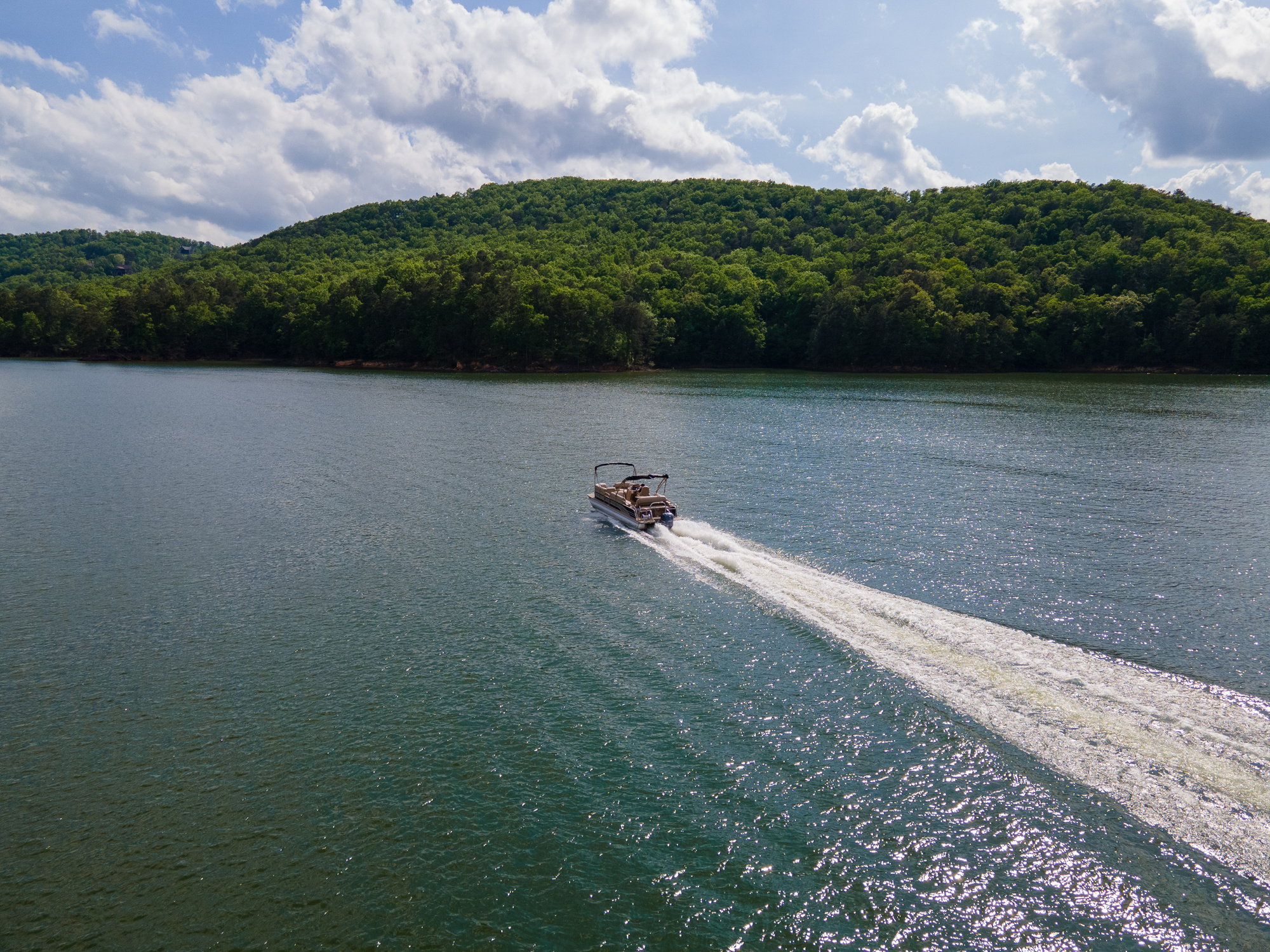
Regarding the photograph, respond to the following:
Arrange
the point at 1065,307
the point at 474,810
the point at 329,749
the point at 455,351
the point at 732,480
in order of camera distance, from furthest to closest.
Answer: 1. the point at 455,351
2. the point at 1065,307
3. the point at 732,480
4. the point at 329,749
5. the point at 474,810

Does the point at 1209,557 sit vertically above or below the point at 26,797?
above

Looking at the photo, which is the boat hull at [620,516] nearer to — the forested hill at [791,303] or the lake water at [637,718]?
the lake water at [637,718]

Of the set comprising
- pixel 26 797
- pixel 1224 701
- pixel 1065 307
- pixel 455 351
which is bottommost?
→ pixel 26 797

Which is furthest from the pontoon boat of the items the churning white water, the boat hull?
the churning white water

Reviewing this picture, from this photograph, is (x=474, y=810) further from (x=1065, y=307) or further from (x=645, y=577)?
(x=1065, y=307)

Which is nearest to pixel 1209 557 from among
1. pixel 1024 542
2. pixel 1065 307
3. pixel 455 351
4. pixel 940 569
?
pixel 1024 542

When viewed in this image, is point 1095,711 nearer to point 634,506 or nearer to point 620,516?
point 634,506
